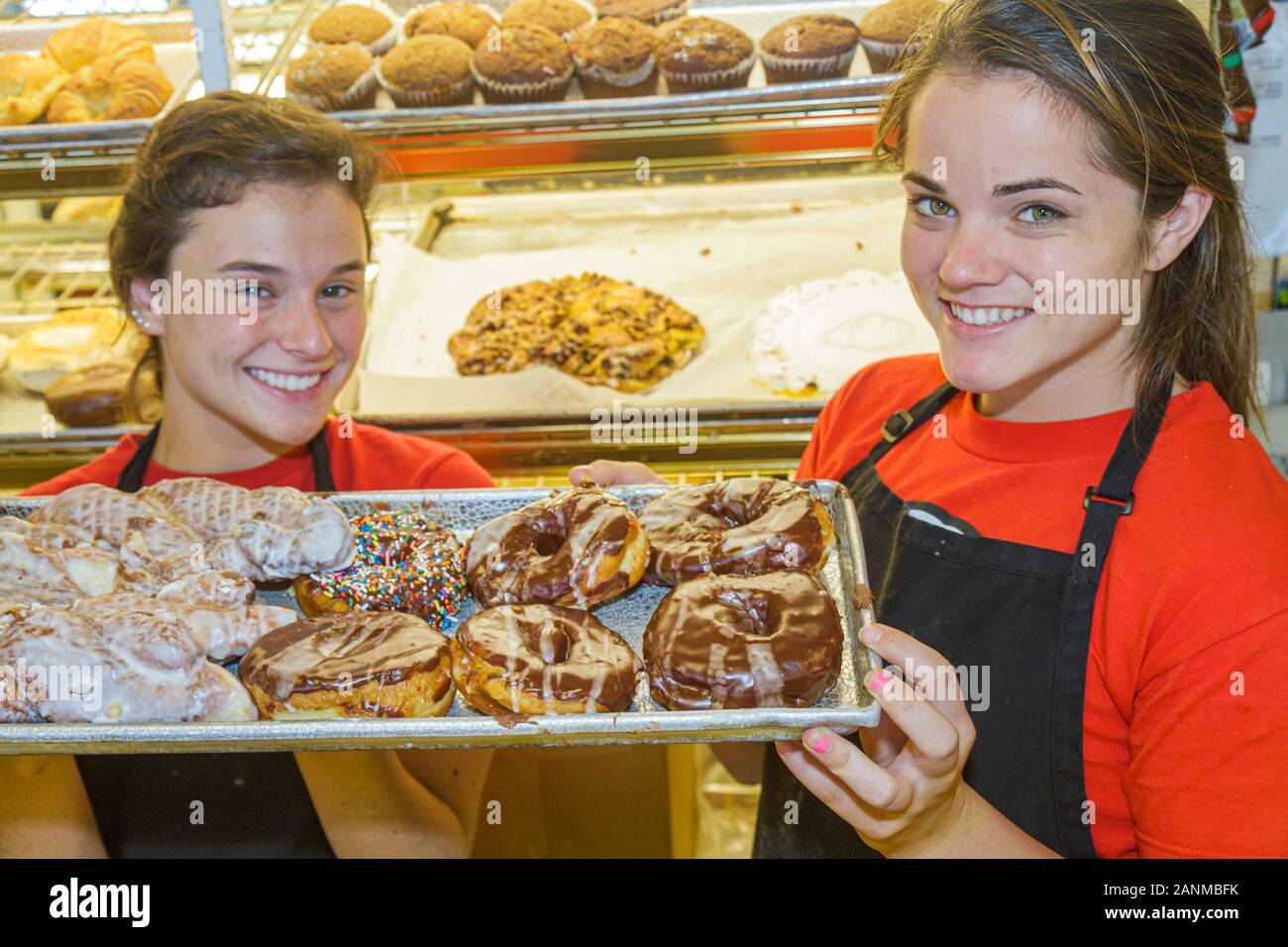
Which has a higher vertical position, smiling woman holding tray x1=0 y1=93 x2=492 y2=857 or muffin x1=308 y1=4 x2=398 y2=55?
muffin x1=308 y1=4 x2=398 y2=55

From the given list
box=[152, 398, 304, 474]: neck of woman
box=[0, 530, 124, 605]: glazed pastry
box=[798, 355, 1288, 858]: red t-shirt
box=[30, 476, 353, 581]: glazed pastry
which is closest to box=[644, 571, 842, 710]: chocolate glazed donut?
box=[798, 355, 1288, 858]: red t-shirt

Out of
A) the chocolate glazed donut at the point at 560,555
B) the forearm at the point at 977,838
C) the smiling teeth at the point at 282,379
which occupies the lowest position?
the forearm at the point at 977,838

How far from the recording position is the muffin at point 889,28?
2.90 meters

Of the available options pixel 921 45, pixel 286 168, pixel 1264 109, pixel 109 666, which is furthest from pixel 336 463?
pixel 1264 109

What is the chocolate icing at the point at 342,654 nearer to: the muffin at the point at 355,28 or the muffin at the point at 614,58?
the muffin at the point at 614,58

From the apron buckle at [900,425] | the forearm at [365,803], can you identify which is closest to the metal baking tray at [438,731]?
the forearm at [365,803]

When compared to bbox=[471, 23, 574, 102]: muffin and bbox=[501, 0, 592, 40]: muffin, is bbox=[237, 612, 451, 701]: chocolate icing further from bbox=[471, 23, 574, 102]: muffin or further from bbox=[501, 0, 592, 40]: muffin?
bbox=[501, 0, 592, 40]: muffin

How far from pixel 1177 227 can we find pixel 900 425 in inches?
24.4

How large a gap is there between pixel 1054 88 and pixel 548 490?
101 cm

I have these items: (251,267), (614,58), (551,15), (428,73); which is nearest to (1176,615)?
(251,267)

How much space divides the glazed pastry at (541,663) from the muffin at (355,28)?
2.20 m

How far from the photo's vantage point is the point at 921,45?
1903 millimetres

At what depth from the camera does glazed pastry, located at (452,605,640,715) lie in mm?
1447

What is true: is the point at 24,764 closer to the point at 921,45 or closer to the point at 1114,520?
the point at 1114,520
